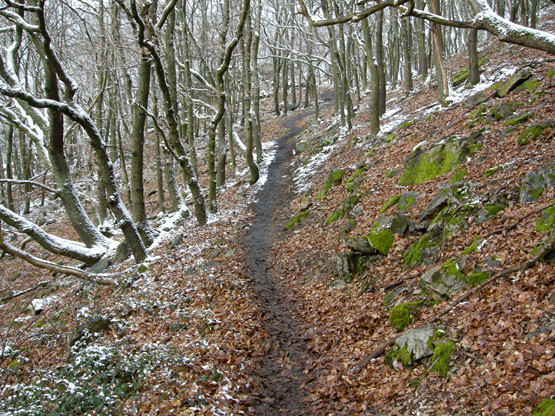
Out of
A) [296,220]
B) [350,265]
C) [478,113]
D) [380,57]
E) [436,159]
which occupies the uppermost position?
[380,57]

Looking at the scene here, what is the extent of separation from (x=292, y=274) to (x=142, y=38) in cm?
705

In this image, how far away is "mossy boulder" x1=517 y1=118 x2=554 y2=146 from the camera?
758 centimetres

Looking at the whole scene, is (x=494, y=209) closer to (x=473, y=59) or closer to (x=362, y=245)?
(x=362, y=245)

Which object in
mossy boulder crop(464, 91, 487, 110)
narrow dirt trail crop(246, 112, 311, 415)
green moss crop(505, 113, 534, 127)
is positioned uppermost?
mossy boulder crop(464, 91, 487, 110)

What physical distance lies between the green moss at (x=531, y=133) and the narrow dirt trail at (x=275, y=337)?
232 inches

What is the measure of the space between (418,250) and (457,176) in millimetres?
2322

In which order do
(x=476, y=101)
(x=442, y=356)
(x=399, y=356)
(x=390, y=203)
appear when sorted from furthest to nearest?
(x=476, y=101), (x=390, y=203), (x=399, y=356), (x=442, y=356)

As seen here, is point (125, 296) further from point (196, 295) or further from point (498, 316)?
point (498, 316)

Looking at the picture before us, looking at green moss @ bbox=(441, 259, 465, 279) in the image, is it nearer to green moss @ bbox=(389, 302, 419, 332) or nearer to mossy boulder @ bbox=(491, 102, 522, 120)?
green moss @ bbox=(389, 302, 419, 332)

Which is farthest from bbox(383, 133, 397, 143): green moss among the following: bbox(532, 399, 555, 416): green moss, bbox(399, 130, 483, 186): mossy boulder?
bbox(532, 399, 555, 416): green moss

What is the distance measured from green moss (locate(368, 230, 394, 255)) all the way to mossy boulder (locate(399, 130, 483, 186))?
250 centimetres

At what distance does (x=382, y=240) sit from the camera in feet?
25.5

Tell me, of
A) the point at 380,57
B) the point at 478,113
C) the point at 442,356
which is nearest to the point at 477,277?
the point at 442,356

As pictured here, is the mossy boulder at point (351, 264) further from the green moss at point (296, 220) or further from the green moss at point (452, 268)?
the green moss at point (296, 220)
